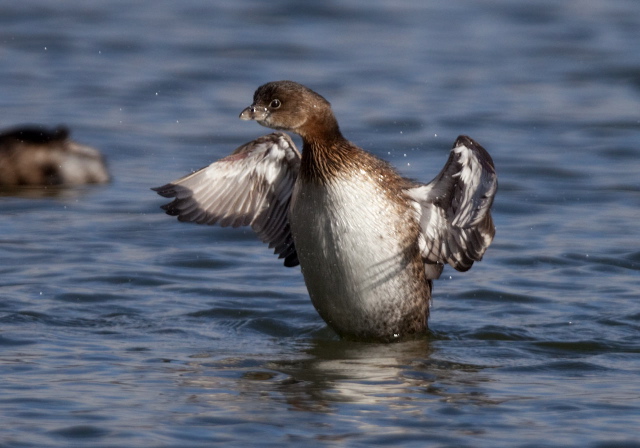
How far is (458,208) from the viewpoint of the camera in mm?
7223

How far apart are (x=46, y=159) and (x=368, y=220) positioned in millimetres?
5249

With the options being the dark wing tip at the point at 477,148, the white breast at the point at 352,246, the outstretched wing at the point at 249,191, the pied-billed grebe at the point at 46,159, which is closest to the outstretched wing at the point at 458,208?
the dark wing tip at the point at 477,148

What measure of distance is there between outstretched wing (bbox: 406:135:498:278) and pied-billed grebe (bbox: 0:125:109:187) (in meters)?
4.81

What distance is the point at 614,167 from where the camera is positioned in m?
12.5

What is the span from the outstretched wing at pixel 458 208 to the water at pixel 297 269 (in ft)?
1.73

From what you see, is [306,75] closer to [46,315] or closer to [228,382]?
[46,315]

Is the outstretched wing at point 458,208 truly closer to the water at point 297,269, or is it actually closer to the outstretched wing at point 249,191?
the water at point 297,269

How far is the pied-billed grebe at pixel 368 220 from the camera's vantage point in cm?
707

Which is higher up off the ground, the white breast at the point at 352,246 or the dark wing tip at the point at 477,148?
the dark wing tip at the point at 477,148

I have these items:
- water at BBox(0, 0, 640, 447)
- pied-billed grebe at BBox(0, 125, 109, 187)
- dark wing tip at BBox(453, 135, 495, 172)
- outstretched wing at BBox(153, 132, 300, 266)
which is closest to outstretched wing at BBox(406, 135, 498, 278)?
dark wing tip at BBox(453, 135, 495, 172)

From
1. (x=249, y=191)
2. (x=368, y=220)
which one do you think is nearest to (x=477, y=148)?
(x=368, y=220)

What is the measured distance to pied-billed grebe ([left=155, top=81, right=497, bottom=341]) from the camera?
278 inches

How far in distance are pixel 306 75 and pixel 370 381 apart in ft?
31.4

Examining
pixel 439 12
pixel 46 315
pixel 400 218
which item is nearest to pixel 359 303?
pixel 400 218
